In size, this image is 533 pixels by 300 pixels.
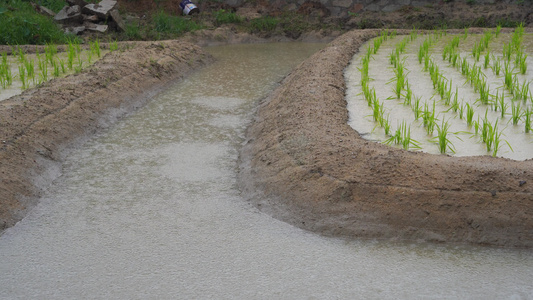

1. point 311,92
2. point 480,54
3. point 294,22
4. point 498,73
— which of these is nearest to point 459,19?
point 294,22

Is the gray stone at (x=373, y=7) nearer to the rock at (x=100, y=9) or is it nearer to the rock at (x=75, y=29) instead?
the rock at (x=100, y=9)

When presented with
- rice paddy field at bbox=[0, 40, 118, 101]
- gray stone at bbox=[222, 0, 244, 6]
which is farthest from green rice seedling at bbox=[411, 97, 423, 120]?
gray stone at bbox=[222, 0, 244, 6]

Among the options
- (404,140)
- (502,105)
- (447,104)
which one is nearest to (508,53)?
(447,104)

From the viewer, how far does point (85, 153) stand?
3908 mm

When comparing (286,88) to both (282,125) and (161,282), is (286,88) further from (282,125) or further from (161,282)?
(161,282)

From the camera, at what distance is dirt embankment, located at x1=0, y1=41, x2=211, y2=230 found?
3.20 metres

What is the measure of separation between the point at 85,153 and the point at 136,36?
5131 mm

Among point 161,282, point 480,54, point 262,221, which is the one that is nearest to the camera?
point 161,282

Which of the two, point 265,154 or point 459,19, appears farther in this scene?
point 459,19

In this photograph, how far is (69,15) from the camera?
341 inches

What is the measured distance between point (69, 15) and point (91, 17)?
0.31 metres

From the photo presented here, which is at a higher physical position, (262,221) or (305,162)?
(305,162)

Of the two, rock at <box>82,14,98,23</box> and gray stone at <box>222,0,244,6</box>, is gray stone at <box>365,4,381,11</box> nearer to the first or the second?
gray stone at <box>222,0,244,6</box>

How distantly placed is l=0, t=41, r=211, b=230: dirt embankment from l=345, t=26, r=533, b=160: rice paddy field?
190 cm
